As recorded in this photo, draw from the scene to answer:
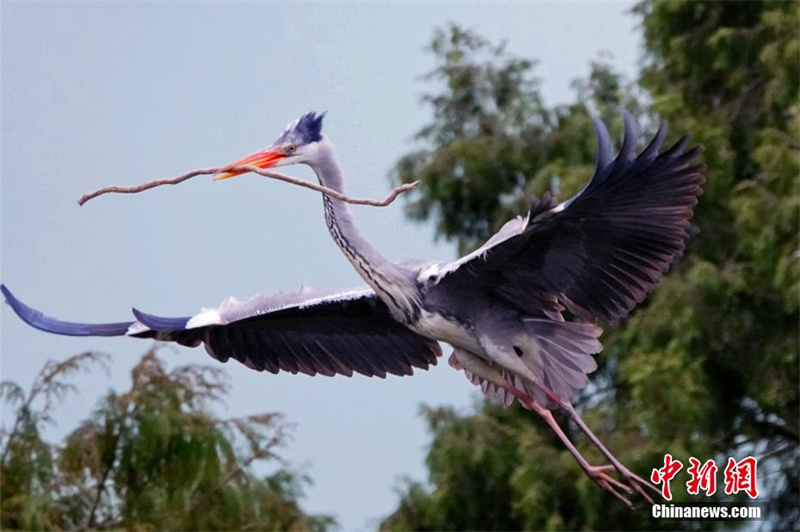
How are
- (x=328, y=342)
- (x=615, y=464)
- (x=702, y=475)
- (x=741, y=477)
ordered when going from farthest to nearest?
(x=741, y=477) → (x=702, y=475) → (x=328, y=342) → (x=615, y=464)

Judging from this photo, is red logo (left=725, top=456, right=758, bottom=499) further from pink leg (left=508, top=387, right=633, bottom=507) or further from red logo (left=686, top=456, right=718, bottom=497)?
pink leg (left=508, top=387, right=633, bottom=507)

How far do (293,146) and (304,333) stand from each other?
0.76 metres

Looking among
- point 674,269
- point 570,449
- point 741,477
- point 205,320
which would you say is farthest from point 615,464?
point 674,269

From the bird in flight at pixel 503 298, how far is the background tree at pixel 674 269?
573 cm

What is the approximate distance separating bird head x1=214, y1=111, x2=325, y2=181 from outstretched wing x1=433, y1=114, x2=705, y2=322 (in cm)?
64

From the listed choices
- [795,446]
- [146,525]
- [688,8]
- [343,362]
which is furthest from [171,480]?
[688,8]

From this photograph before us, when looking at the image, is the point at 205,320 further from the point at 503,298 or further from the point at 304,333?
the point at 503,298

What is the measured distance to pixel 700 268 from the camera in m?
13.8

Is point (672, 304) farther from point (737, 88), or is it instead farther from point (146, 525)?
point (146, 525)

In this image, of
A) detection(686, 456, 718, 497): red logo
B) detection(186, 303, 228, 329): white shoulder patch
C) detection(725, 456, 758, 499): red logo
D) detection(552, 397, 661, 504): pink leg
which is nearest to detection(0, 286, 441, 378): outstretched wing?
detection(186, 303, 228, 329): white shoulder patch

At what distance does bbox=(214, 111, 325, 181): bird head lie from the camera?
7285 millimetres

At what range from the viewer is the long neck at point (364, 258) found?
7.10 meters

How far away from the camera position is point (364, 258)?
23.4 feet

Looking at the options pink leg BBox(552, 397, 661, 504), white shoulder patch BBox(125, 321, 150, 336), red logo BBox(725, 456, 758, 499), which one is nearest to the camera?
pink leg BBox(552, 397, 661, 504)
